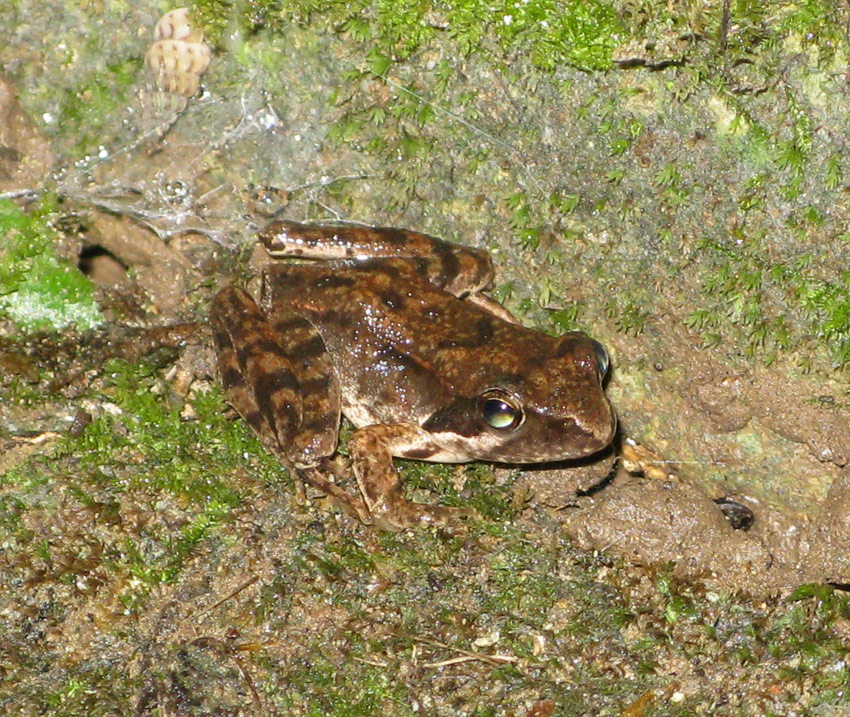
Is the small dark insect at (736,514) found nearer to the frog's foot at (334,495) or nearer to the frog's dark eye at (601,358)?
the frog's dark eye at (601,358)

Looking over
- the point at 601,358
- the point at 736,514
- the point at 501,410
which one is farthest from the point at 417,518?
the point at 736,514

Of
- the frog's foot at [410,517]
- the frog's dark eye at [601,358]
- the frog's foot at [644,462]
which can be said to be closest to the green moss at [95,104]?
the frog's foot at [410,517]

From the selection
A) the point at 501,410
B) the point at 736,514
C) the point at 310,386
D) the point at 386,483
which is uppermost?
the point at 501,410

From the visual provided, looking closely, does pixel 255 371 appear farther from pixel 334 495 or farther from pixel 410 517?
pixel 410 517

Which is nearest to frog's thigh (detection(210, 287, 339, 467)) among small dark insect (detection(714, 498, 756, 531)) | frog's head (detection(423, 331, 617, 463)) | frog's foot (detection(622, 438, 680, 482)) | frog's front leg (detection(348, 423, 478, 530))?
frog's front leg (detection(348, 423, 478, 530))

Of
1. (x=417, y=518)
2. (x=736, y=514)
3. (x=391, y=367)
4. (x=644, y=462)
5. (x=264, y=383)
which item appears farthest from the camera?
(x=644, y=462)

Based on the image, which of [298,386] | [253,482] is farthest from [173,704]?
[298,386]

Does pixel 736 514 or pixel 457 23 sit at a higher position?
pixel 457 23

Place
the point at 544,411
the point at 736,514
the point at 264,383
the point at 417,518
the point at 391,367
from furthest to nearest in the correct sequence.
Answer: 1. the point at 736,514
2. the point at 391,367
3. the point at 264,383
4. the point at 417,518
5. the point at 544,411
